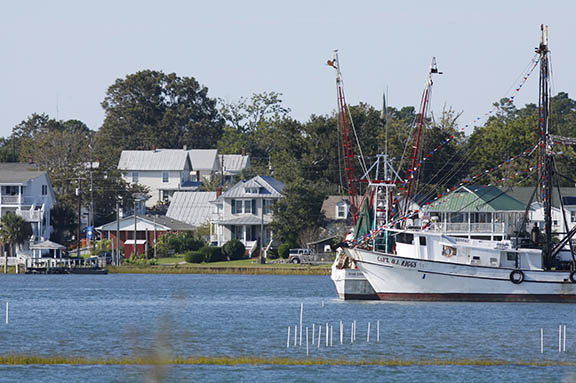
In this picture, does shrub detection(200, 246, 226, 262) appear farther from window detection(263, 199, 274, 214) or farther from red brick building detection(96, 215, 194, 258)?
red brick building detection(96, 215, 194, 258)

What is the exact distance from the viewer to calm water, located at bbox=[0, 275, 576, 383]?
107 ft

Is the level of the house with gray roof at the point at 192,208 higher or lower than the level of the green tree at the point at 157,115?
lower

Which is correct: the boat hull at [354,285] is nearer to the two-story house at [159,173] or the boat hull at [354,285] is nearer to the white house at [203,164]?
the two-story house at [159,173]

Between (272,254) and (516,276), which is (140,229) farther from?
(516,276)

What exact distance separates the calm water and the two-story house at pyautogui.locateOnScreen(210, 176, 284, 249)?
99.0 ft

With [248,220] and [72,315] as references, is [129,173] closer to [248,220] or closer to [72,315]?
[248,220]

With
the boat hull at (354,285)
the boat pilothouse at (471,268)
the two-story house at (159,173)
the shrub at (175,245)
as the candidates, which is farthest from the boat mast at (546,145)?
the two-story house at (159,173)

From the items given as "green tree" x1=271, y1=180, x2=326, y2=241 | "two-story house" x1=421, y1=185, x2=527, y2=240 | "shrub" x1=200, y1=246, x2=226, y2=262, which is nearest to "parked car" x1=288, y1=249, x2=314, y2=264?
"green tree" x1=271, y1=180, x2=326, y2=241

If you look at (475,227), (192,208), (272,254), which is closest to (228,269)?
(272,254)

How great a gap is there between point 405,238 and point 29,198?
192ft

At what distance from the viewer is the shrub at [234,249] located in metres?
102

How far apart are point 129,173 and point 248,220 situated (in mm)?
43575

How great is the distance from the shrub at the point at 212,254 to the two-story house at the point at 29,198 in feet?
57.5

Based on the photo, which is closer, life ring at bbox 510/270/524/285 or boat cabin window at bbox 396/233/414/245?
life ring at bbox 510/270/524/285
